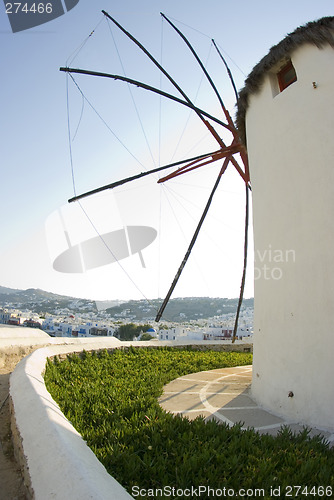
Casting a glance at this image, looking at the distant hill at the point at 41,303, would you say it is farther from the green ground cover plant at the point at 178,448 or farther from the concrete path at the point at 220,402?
the green ground cover plant at the point at 178,448

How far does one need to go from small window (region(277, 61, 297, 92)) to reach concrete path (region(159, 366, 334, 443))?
18.1ft

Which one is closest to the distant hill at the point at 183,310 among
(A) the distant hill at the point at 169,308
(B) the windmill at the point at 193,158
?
→ (A) the distant hill at the point at 169,308

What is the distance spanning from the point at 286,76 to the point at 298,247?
3243 millimetres

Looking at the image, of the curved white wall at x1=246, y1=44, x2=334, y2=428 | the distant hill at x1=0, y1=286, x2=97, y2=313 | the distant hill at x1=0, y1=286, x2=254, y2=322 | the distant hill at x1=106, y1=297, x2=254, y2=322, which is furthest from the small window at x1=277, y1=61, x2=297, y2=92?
the distant hill at x1=0, y1=286, x2=97, y2=313

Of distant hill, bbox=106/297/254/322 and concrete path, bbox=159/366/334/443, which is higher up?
concrete path, bbox=159/366/334/443

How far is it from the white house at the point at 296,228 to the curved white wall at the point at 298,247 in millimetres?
14

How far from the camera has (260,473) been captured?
8.81 ft

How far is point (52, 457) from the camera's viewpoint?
239cm

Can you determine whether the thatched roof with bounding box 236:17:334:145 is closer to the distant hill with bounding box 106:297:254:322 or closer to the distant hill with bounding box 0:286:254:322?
the distant hill with bounding box 0:286:254:322

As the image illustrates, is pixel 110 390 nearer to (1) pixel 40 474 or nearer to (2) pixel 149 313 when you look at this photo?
(1) pixel 40 474

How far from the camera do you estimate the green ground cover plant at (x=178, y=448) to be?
2584 mm

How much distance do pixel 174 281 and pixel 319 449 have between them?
179 inches

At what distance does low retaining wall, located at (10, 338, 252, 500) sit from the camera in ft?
6.61

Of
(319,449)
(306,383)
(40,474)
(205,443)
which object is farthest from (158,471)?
(306,383)
